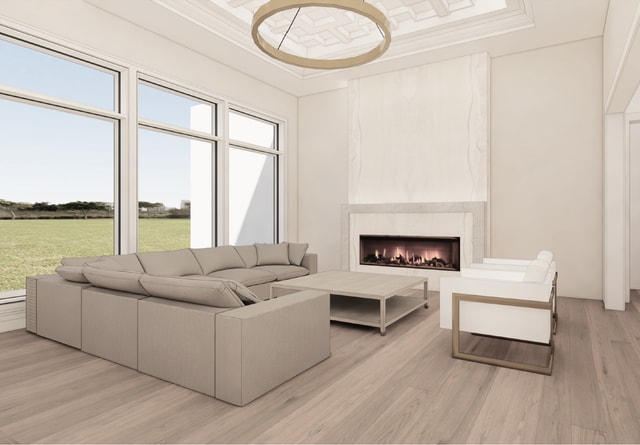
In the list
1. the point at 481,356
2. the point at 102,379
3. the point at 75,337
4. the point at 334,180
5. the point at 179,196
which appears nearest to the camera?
the point at 102,379

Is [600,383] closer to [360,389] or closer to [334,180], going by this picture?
[360,389]

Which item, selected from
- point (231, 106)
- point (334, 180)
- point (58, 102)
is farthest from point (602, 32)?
point (58, 102)

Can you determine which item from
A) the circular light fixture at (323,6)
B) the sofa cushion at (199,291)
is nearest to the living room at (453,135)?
the sofa cushion at (199,291)

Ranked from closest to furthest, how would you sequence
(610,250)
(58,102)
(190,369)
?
1. (190,369)
2. (58,102)
3. (610,250)

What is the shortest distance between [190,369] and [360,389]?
3.58 ft

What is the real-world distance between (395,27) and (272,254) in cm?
367

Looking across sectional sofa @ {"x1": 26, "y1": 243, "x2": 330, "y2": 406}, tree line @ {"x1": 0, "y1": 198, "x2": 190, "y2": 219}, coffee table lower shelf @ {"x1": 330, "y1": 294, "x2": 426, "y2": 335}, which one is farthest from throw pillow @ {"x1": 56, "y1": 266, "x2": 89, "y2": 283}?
coffee table lower shelf @ {"x1": 330, "y1": 294, "x2": 426, "y2": 335}

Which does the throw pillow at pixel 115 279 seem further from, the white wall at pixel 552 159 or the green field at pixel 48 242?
the white wall at pixel 552 159

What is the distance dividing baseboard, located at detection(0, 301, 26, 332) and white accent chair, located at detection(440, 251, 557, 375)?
13.4ft

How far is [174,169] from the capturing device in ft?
19.7

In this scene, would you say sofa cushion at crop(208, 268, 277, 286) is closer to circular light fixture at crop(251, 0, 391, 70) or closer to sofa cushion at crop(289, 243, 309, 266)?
sofa cushion at crop(289, 243, 309, 266)

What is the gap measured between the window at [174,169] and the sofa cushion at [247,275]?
1103 mm

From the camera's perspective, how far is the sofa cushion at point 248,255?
5637 millimetres

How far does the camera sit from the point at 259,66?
6230mm
